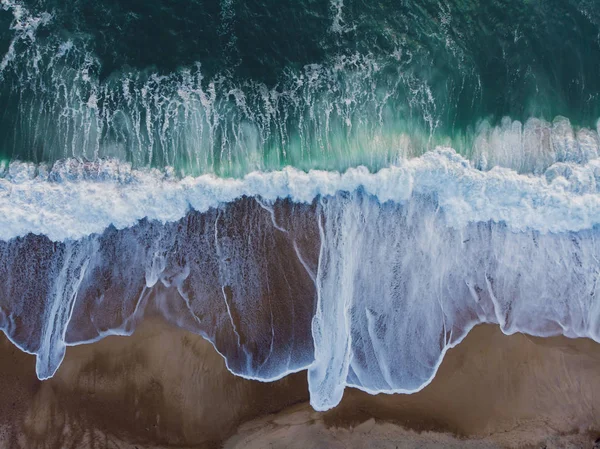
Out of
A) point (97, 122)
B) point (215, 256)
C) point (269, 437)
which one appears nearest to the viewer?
point (269, 437)

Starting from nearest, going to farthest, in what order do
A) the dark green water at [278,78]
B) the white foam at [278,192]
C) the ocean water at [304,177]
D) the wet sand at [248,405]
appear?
the wet sand at [248,405]
the ocean water at [304,177]
the white foam at [278,192]
the dark green water at [278,78]

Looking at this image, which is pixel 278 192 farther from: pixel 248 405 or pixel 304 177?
pixel 248 405

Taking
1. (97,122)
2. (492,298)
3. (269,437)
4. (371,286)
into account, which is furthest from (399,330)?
(97,122)

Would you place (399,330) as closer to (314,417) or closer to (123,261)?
(314,417)

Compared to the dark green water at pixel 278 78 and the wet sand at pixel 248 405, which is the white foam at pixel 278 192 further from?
the wet sand at pixel 248 405

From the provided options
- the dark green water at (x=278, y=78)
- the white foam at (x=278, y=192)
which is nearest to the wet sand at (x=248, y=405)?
the white foam at (x=278, y=192)

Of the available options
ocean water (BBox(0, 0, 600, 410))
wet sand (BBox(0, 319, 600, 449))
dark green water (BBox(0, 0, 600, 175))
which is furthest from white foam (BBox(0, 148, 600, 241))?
wet sand (BBox(0, 319, 600, 449))
